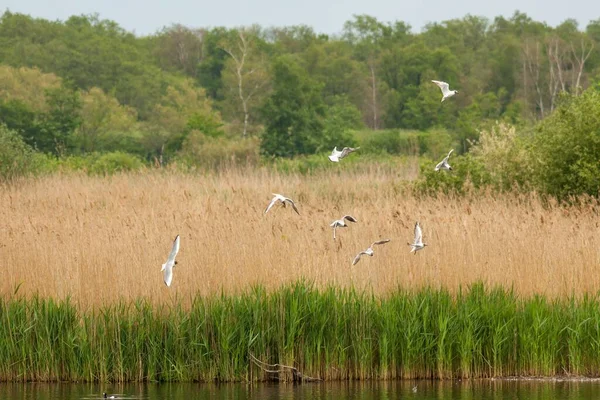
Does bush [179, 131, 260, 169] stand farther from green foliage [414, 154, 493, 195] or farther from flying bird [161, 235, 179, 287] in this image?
flying bird [161, 235, 179, 287]

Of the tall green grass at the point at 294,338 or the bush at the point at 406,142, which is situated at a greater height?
the bush at the point at 406,142

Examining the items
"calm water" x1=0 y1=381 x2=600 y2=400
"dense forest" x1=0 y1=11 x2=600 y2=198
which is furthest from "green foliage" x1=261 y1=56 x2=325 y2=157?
"calm water" x1=0 y1=381 x2=600 y2=400

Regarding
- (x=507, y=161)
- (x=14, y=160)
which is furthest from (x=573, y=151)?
(x=14, y=160)

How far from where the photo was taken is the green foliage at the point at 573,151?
53.2 ft

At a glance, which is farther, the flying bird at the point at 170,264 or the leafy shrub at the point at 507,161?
the leafy shrub at the point at 507,161

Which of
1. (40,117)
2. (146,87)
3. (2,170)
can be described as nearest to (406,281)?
(2,170)

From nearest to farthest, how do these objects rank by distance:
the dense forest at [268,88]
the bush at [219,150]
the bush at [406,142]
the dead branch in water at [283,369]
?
the dead branch in water at [283,369]
the bush at [219,150]
the bush at [406,142]
the dense forest at [268,88]

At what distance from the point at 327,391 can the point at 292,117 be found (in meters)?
39.2

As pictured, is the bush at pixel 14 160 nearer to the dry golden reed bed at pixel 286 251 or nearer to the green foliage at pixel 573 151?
the dry golden reed bed at pixel 286 251

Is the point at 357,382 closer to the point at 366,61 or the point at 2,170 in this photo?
the point at 2,170

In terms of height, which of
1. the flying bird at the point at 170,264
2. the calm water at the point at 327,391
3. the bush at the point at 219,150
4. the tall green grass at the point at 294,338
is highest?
the bush at the point at 219,150

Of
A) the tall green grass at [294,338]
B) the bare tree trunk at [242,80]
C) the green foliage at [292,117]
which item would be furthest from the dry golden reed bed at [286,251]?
the bare tree trunk at [242,80]

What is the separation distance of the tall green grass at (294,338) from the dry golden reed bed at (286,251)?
13.5 inches

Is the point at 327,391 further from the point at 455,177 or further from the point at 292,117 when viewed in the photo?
the point at 292,117
